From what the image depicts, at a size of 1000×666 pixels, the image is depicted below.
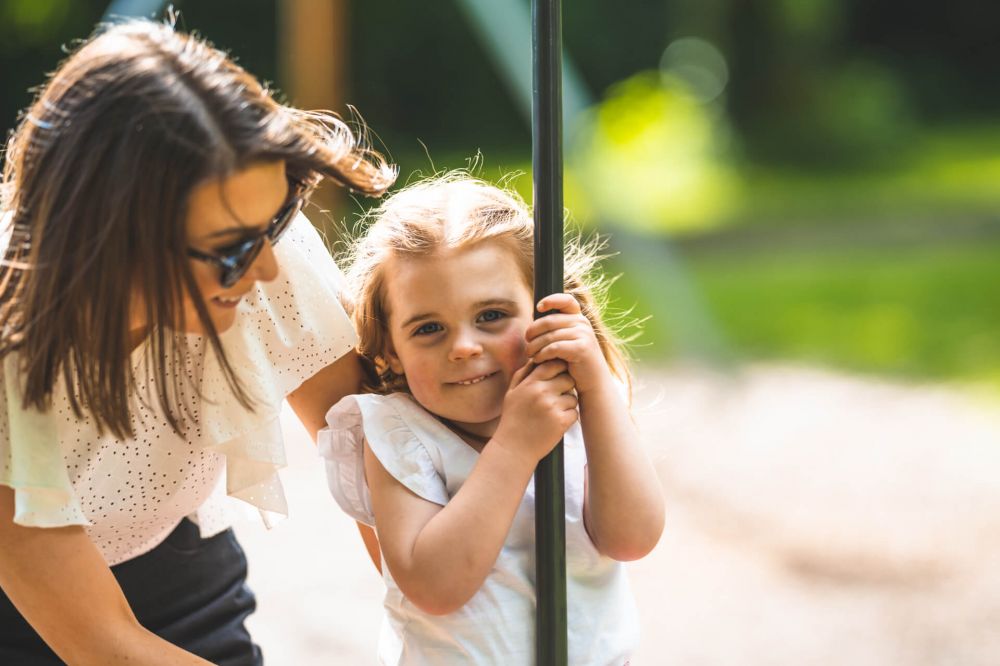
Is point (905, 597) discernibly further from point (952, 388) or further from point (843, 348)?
point (843, 348)

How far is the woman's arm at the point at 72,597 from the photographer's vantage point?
1.42 metres

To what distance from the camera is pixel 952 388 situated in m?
6.14

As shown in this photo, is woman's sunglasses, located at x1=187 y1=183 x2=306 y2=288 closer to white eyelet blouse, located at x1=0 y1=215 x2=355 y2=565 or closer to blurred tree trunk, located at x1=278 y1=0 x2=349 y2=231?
white eyelet blouse, located at x1=0 y1=215 x2=355 y2=565

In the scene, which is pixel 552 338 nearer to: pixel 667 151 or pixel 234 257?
pixel 234 257

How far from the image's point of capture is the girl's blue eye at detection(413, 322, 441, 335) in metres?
Answer: 1.46

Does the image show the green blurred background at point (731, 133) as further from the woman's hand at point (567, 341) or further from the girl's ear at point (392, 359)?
the woman's hand at point (567, 341)

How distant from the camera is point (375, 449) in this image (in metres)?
1.45

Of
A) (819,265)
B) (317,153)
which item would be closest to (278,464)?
(317,153)

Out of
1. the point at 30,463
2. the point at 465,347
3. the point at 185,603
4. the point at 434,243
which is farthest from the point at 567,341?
the point at 185,603

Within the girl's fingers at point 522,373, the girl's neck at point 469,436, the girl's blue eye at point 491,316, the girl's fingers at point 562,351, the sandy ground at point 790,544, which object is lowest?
the girl's neck at point 469,436

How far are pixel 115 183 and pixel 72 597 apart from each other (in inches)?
19.0

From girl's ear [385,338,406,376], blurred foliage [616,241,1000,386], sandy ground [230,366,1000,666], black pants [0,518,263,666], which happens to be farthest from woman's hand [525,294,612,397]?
blurred foliage [616,241,1000,386]

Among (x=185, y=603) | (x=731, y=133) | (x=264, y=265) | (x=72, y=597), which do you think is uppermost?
(x=731, y=133)

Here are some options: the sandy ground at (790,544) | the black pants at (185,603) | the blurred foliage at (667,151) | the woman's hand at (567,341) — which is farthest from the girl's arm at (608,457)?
the blurred foliage at (667,151)
